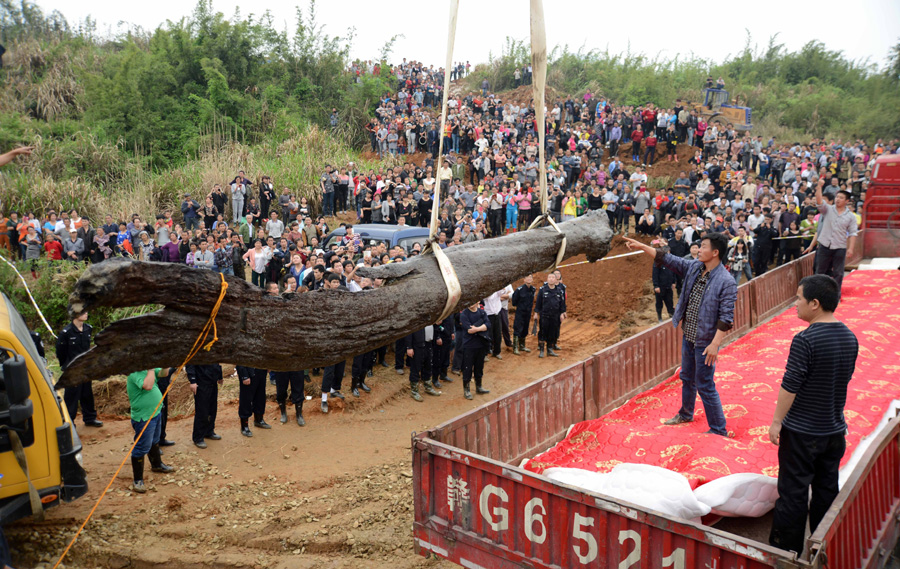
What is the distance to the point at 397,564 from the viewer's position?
6094mm

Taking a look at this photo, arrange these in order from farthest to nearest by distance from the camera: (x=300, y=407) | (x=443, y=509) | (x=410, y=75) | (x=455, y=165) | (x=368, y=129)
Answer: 1. (x=410, y=75)
2. (x=368, y=129)
3. (x=455, y=165)
4. (x=300, y=407)
5. (x=443, y=509)

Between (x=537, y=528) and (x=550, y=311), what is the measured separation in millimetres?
8637

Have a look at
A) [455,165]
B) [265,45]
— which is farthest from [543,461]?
[265,45]

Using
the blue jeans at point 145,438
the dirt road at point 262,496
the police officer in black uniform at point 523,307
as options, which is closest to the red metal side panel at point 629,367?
the dirt road at point 262,496

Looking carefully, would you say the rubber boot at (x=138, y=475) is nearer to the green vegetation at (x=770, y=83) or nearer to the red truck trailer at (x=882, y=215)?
the red truck trailer at (x=882, y=215)

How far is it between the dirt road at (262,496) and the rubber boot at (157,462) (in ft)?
0.33

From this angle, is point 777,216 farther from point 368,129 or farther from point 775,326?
point 368,129

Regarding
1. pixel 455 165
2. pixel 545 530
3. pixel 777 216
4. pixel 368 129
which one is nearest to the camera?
pixel 545 530

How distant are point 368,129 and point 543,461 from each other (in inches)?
1065

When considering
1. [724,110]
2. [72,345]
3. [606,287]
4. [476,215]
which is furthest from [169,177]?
[724,110]

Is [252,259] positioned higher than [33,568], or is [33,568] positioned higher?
[252,259]

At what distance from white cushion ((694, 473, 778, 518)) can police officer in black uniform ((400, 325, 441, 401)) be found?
6.27 m

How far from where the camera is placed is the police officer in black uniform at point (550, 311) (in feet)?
41.7

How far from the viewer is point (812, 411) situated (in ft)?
13.4
